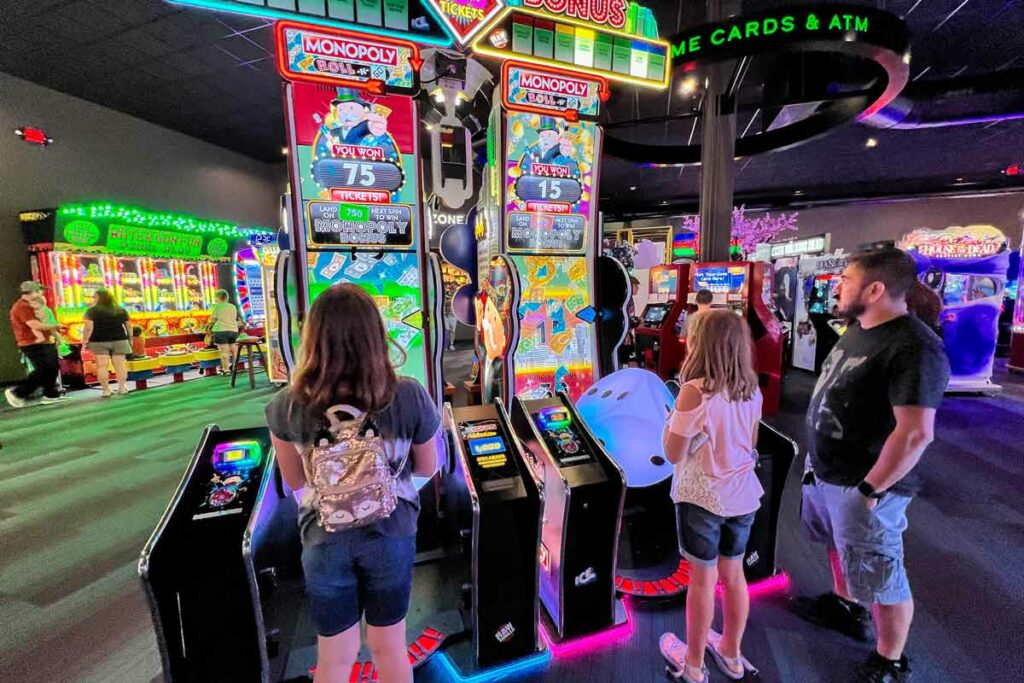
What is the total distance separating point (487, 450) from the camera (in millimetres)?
1813

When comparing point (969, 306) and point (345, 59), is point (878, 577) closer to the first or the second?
point (345, 59)

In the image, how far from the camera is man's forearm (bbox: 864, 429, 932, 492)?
57.6 inches

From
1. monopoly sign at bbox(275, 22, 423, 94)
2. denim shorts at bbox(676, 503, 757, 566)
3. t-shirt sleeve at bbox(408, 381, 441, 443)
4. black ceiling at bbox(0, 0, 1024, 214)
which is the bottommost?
denim shorts at bbox(676, 503, 757, 566)

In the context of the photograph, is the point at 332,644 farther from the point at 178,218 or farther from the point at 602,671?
the point at 178,218

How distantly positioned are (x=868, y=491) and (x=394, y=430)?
5.34 feet

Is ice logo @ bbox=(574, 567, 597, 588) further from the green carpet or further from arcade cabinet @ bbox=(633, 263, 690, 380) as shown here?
arcade cabinet @ bbox=(633, 263, 690, 380)

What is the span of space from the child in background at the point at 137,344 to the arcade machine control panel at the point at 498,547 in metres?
7.90

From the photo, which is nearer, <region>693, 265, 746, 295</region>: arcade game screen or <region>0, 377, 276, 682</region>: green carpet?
<region>0, 377, 276, 682</region>: green carpet

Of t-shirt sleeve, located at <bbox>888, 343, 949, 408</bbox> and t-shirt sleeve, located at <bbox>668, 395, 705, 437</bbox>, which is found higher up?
t-shirt sleeve, located at <bbox>888, 343, 949, 408</bbox>

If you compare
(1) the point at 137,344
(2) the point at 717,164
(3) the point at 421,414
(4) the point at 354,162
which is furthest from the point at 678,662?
(1) the point at 137,344

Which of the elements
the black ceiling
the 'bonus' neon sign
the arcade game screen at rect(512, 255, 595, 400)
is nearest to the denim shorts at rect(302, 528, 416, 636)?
the arcade game screen at rect(512, 255, 595, 400)

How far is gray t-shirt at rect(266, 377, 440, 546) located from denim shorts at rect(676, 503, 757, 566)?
0.96 metres

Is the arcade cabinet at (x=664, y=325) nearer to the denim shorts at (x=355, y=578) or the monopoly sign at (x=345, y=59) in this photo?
the monopoly sign at (x=345, y=59)

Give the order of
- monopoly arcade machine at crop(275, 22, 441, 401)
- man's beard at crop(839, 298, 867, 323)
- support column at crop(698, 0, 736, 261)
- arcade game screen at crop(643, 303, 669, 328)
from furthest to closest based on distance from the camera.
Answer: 1. arcade game screen at crop(643, 303, 669, 328)
2. support column at crop(698, 0, 736, 261)
3. monopoly arcade machine at crop(275, 22, 441, 401)
4. man's beard at crop(839, 298, 867, 323)
